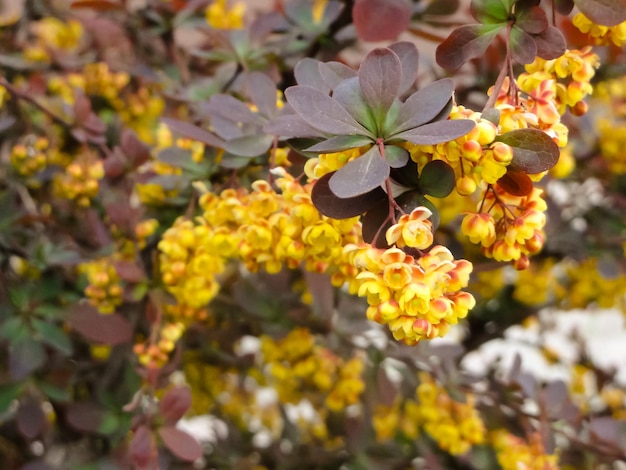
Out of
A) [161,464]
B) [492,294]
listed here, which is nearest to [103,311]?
[161,464]

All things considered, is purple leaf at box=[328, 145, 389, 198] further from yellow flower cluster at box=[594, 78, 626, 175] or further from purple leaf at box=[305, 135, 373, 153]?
yellow flower cluster at box=[594, 78, 626, 175]

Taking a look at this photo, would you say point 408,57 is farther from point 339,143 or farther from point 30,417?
point 30,417

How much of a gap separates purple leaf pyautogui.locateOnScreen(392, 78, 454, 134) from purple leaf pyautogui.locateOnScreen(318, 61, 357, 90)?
0.07 m

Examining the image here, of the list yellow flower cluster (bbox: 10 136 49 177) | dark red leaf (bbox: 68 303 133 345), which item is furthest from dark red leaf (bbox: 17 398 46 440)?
yellow flower cluster (bbox: 10 136 49 177)

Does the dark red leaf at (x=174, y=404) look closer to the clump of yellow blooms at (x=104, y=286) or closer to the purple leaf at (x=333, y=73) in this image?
the clump of yellow blooms at (x=104, y=286)

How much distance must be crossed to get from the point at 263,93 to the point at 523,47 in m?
0.21

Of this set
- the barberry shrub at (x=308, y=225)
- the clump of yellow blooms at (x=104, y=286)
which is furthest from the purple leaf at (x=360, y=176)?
the clump of yellow blooms at (x=104, y=286)

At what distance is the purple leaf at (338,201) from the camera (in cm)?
→ 38

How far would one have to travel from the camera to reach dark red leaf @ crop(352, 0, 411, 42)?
56 centimetres

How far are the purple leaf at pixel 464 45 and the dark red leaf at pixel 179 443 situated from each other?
15.8 inches

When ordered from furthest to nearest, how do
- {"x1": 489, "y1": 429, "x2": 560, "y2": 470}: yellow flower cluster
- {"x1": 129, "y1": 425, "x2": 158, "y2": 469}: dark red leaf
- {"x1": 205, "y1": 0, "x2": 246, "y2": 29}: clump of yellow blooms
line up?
{"x1": 205, "y1": 0, "x2": 246, "y2": 29}: clump of yellow blooms
{"x1": 489, "y1": 429, "x2": 560, "y2": 470}: yellow flower cluster
{"x1": 129, "y1": 425, "x2": 158, "y2": 469}: dark red leaf

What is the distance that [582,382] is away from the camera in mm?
1125

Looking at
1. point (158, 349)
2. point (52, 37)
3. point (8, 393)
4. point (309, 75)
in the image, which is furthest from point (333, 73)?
point (52, 37)

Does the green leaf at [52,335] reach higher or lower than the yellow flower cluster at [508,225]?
lower
